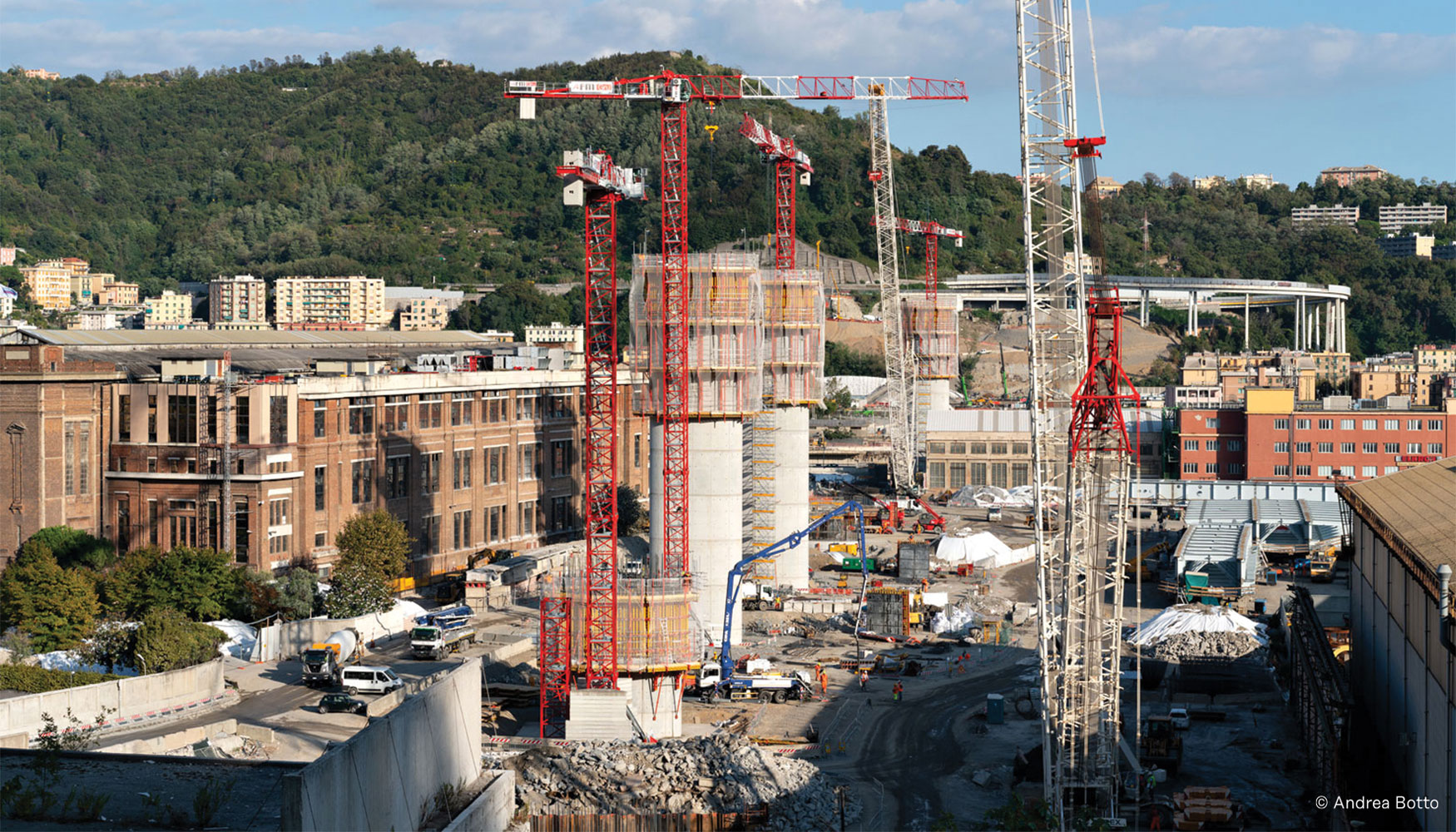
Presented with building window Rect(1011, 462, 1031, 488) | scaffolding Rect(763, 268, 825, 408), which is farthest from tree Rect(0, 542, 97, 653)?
building window Rect(1011, 462, 1031, 488)

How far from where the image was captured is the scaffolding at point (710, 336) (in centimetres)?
6144

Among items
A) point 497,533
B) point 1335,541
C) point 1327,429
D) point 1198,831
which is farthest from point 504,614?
point 1327,429

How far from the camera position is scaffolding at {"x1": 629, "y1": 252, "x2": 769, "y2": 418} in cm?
6144

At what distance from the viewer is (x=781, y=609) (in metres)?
72.1

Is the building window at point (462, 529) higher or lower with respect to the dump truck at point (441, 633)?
higher

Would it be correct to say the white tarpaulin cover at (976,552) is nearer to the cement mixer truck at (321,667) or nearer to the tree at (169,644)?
the cement mixer truck at (321,667)

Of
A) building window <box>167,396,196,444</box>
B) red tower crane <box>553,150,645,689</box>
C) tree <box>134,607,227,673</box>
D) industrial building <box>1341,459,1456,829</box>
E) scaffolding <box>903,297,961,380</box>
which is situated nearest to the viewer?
industrial building <box>1341,459,1456,829</box>

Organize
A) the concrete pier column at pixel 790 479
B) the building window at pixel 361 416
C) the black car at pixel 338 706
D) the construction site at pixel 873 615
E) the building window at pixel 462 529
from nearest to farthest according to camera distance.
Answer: the construction site at pixel 873 615
the black car at pixel 338 706
the building window at pixel 361 416
the concrete pier column at pixel 790 479
the building window at pixel 462 529

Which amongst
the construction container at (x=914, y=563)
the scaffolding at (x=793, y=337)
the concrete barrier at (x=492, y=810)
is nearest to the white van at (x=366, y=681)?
the concrete barrier at (x=492, y=810)

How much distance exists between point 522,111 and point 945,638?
28059 millimetres

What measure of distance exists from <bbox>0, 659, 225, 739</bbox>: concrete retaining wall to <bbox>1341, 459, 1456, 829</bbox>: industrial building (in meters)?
32.3

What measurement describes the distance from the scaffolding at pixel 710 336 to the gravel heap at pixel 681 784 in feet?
66.8

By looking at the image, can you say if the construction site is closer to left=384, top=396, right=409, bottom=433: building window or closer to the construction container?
the construction container

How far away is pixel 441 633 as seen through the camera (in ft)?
195
